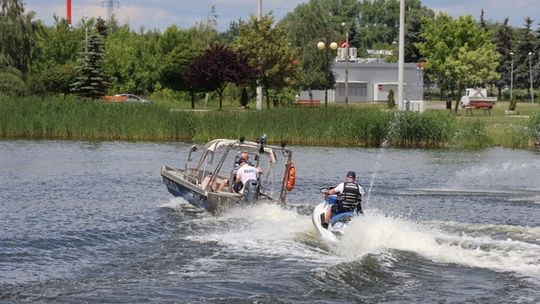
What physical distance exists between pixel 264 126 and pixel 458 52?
138ft

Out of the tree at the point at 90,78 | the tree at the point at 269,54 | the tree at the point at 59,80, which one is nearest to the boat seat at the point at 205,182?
the tree at the point at 269,54

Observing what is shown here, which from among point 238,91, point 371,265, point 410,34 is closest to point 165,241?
point 371,265

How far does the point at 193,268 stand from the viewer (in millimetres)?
18844

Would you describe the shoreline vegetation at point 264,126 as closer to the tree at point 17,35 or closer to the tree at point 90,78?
the tree at point 90,78

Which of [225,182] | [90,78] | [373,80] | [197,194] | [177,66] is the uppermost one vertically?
[177,66]

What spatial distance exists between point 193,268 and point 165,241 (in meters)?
3.80

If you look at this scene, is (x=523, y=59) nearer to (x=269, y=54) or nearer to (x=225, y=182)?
(x=269, y=54)

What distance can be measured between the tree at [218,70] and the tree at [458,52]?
2152 centimetres

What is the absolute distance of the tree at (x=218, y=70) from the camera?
257 feet

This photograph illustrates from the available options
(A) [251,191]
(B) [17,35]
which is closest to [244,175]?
(A) [251,191]

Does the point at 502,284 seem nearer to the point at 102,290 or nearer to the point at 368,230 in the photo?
the point at 368,230

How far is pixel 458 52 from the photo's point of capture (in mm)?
92188

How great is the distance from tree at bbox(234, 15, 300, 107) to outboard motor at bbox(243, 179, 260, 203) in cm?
5231

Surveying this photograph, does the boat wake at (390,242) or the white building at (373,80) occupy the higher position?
the white building at (373,80)
